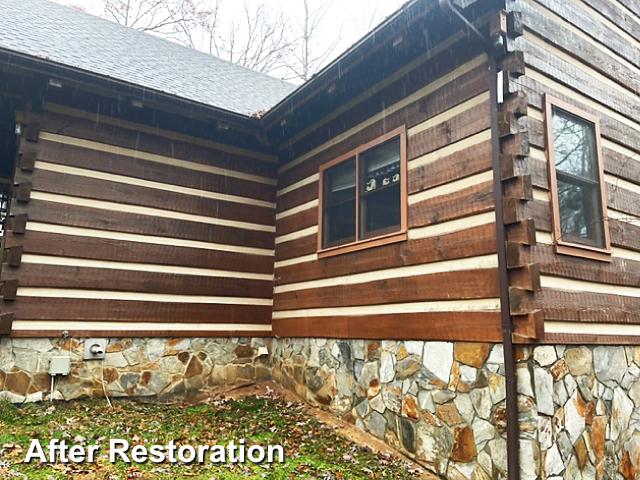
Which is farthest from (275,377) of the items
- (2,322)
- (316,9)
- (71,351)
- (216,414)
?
(316,9)

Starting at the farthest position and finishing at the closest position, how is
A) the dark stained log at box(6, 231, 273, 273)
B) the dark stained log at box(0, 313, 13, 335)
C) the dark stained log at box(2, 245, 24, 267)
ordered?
the dark stained log at box(6, 231, 273, 273) < the dark stained log at box(2, 245, 24, 267) < the dark stained log at box(0, 313, 13, 335)

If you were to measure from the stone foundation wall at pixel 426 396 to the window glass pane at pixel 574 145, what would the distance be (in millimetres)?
1844

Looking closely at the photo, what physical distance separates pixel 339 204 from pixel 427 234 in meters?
1.60

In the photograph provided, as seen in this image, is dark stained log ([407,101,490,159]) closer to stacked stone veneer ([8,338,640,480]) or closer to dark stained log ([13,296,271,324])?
stacked stone veneer ([8,338,640,480])

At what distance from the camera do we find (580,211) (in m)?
4.46

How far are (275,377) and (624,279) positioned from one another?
4.29 m

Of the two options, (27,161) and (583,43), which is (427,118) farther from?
(27,161)

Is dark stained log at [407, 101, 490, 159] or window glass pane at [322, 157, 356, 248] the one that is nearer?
dark stained log at [407, 101, 490, 159]

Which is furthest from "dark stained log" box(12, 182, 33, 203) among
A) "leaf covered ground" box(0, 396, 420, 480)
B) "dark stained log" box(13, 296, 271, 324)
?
→ "leaf covered ground" box(0, 396, 420, 480)

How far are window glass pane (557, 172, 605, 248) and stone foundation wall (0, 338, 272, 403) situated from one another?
416cm

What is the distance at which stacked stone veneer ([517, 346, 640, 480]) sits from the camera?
Result: 365 centimetres

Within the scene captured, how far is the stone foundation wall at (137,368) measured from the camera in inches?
206

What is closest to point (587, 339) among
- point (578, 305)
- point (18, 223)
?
point (578, 305)

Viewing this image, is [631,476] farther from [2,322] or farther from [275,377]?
[2,322]
